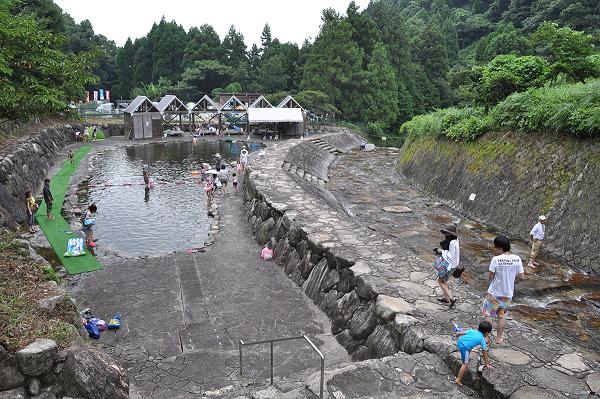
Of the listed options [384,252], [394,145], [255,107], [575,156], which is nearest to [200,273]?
[384,252]

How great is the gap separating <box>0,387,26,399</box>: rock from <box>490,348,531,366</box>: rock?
22.0 ft

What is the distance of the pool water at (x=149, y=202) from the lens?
15688 mm

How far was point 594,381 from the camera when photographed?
5949 mm

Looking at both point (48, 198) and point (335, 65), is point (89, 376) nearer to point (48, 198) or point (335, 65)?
point (48, 198)

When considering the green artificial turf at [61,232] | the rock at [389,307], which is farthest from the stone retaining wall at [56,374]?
the green artificial turf at [61,232]

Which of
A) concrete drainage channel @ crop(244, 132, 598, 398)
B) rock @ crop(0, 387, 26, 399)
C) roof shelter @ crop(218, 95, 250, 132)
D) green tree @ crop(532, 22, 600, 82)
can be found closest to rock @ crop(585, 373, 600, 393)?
concrete drainage channel @ crop(244, 132, 598, 398)

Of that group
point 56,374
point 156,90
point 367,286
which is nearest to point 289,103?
point 156,90

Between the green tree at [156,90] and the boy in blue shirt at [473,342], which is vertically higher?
the green tree at [156,90]

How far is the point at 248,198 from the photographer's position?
19.7m

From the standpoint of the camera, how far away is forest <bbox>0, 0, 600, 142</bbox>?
1448 cm

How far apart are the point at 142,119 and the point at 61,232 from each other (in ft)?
107

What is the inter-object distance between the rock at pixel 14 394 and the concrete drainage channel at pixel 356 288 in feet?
13.7

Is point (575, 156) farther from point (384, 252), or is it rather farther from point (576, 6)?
point (576, 6)

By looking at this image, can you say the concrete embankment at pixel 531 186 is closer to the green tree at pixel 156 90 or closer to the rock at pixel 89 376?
the rock at pixel 89 376
